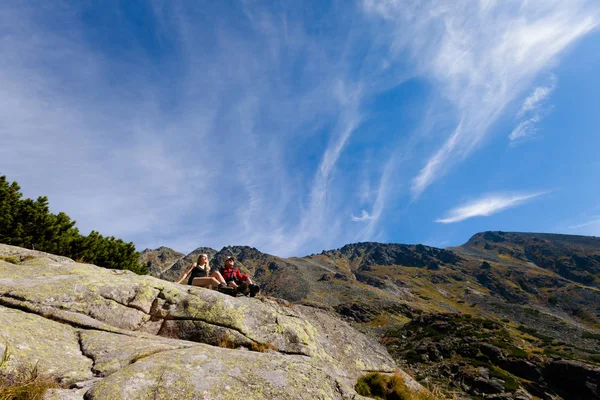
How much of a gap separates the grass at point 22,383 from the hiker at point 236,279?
972 centimetres

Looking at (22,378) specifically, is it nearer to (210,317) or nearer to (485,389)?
(210,317)

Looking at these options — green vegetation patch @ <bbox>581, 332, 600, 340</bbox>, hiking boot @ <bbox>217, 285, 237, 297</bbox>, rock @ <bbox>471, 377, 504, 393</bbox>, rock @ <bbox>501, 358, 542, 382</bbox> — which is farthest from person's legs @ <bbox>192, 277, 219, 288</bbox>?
green vegetation patch @ <bbox>581, 332, 600, 340</bbox>

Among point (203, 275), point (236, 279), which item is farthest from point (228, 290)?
point (203, 275)

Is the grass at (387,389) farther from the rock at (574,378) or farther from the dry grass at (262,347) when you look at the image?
the rock at (574,378)

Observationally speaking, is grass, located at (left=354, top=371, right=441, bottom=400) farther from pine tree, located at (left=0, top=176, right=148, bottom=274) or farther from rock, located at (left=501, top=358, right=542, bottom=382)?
rock, located at (left=501, top=358, right=542, bottom=382)

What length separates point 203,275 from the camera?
17.5 m

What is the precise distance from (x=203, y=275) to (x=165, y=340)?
800 cm

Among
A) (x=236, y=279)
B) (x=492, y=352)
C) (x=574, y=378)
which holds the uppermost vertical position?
(x=236, y=279)

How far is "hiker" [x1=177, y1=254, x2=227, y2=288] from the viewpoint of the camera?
632 inches

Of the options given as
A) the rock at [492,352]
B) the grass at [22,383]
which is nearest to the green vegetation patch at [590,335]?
the rock at [492,352]

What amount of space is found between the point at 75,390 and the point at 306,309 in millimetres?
11500

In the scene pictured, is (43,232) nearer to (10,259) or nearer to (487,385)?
(10,259)

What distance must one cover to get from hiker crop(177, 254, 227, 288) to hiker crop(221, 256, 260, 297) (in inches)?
A: 24.8

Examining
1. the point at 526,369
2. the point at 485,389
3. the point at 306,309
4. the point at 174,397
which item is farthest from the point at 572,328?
the point at 174,397
